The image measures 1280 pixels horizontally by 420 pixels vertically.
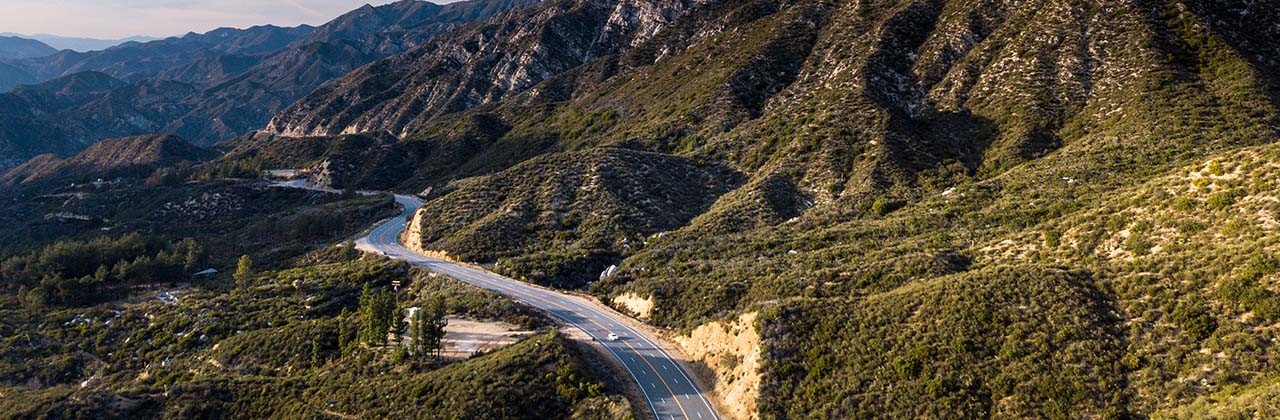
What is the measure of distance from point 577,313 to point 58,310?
6323cm

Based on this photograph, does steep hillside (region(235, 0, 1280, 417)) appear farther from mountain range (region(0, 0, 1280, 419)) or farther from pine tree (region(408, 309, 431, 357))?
pine tree (region(408, 309, 431, 357))

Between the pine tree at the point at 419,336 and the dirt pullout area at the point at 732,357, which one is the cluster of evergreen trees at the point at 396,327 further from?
the dirt pullout area at the point at 732,357

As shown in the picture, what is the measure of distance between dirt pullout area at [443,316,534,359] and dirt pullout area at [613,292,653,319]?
31.4 ft

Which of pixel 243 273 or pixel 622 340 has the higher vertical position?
pixel 622 340

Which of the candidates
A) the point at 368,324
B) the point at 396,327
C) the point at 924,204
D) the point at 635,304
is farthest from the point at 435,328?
the point at 924,204

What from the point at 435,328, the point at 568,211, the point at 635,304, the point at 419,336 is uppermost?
the point at 568,211

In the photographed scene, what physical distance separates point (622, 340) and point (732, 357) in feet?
32.6

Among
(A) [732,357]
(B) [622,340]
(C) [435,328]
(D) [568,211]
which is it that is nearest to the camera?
(A) [732,357]

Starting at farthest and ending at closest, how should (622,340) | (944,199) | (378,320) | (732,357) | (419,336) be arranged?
(944,199)
(378,320)
(622,340)
(419,336)
(732,357)

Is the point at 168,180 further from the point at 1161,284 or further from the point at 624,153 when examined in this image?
the point at 1161,284

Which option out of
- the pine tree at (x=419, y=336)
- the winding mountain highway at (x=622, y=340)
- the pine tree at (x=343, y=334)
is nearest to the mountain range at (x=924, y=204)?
the winding mountain highway at (x=622, y=340)

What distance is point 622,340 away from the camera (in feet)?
147

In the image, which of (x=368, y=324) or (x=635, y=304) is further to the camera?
(x=635, y=304)

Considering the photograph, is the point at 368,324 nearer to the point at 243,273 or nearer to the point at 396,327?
the point at 396,327
